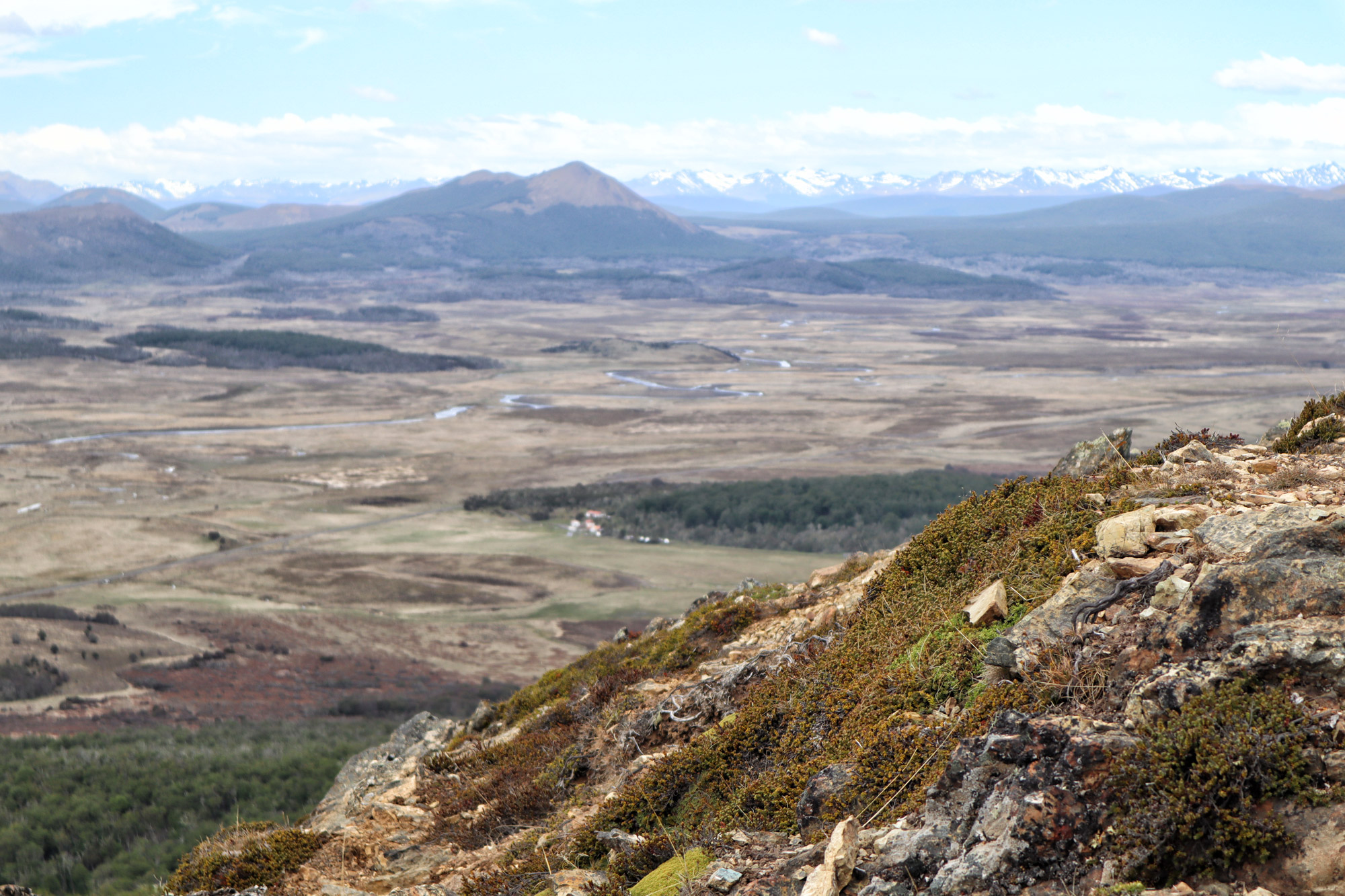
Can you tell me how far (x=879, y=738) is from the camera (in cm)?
592

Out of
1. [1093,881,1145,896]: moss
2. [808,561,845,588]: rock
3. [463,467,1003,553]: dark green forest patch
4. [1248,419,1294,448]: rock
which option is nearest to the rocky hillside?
[1093,881,1145,896]: moss

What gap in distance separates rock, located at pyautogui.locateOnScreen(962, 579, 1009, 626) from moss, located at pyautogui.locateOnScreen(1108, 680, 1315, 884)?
6.75 ft

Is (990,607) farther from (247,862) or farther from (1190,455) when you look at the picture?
(247,862)

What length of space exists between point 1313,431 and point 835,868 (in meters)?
5.90

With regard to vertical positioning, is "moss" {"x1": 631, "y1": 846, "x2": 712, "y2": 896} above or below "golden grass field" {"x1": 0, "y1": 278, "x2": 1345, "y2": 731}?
above

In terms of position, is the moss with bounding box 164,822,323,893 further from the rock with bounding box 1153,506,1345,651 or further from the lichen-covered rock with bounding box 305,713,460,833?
the rock with bounding box 1153,506,1345,651

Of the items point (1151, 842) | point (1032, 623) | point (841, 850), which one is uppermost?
point (1032, 623)

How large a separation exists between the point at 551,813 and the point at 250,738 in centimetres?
2247

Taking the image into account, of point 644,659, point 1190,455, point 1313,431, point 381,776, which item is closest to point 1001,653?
point 1190,455

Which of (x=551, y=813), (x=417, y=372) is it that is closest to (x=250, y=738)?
(x=551, y=813)

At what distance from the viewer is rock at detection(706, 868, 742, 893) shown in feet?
17.5

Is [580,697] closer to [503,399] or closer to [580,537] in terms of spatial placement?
[580,537]

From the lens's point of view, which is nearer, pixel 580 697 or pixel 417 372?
pixel 580 697

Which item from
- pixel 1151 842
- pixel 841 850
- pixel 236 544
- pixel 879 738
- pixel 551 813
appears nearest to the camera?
pixel 1151 842
